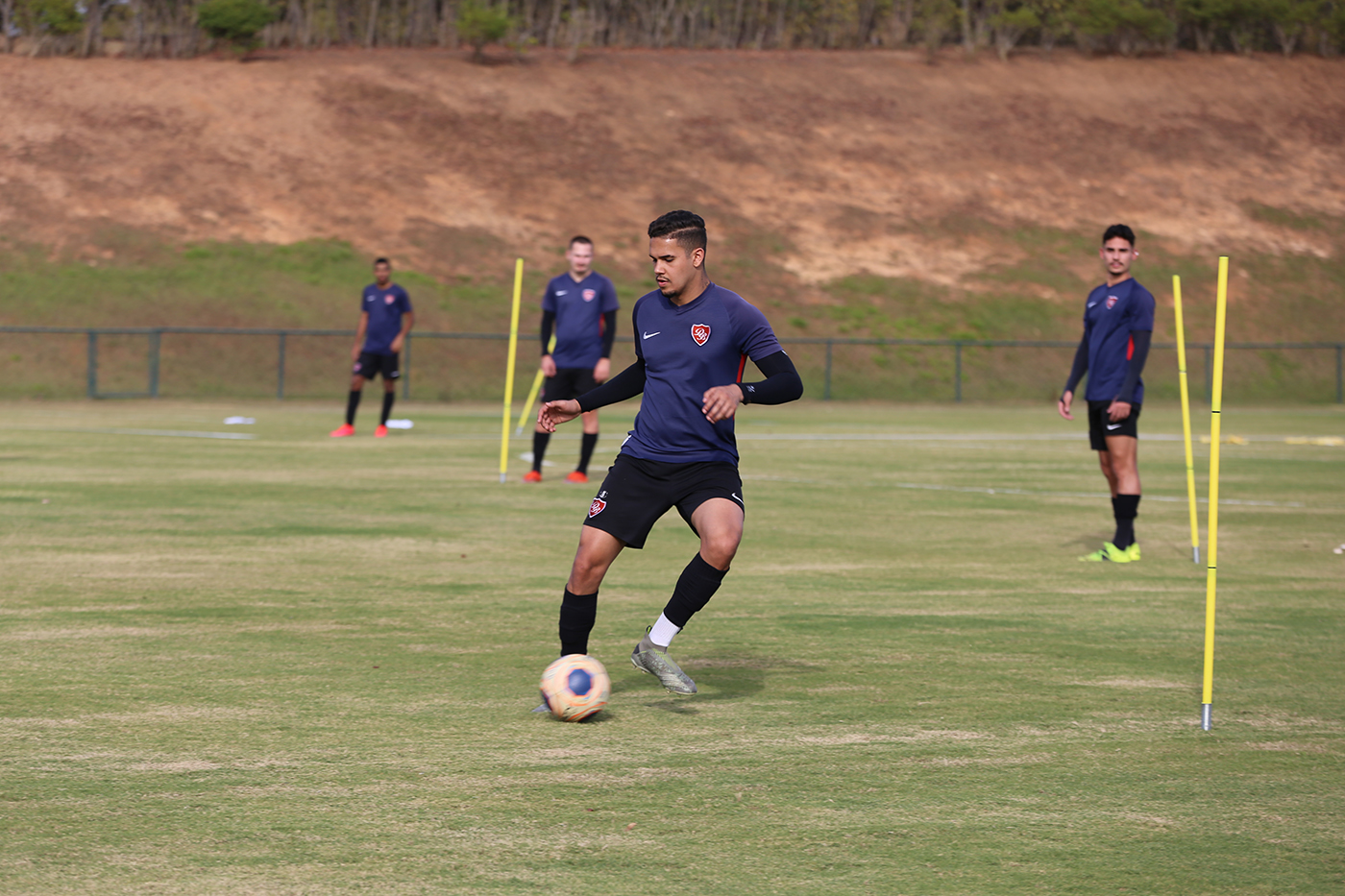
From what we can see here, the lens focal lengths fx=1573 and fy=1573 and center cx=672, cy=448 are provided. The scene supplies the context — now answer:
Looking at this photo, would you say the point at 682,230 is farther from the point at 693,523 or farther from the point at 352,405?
the point at 352,405

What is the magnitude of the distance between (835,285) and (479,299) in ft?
42.5

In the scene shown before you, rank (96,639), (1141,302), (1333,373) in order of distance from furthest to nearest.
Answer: (1333,373)
(1141,302)
(96,639)

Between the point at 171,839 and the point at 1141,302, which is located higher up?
the point at 1141,302

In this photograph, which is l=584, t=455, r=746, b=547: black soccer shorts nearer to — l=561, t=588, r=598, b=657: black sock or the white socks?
l=561, t=588, r=598, b=657: black sock

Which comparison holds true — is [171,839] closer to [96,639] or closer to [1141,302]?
[96,639]

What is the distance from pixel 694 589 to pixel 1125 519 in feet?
19.9

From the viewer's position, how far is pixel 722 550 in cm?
→ 688

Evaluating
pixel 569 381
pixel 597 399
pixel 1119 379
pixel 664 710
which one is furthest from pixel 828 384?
pixel 664 710

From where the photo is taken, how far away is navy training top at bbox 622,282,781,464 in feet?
23.1

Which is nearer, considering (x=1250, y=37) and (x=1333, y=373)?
(x=1333, y=373)

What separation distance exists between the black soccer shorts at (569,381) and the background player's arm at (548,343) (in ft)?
0.53

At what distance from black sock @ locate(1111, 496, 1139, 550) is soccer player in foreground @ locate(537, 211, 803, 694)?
226 inches

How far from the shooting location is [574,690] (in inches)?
252

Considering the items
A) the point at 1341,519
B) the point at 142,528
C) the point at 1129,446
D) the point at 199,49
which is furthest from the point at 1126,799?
the point at 199,49
